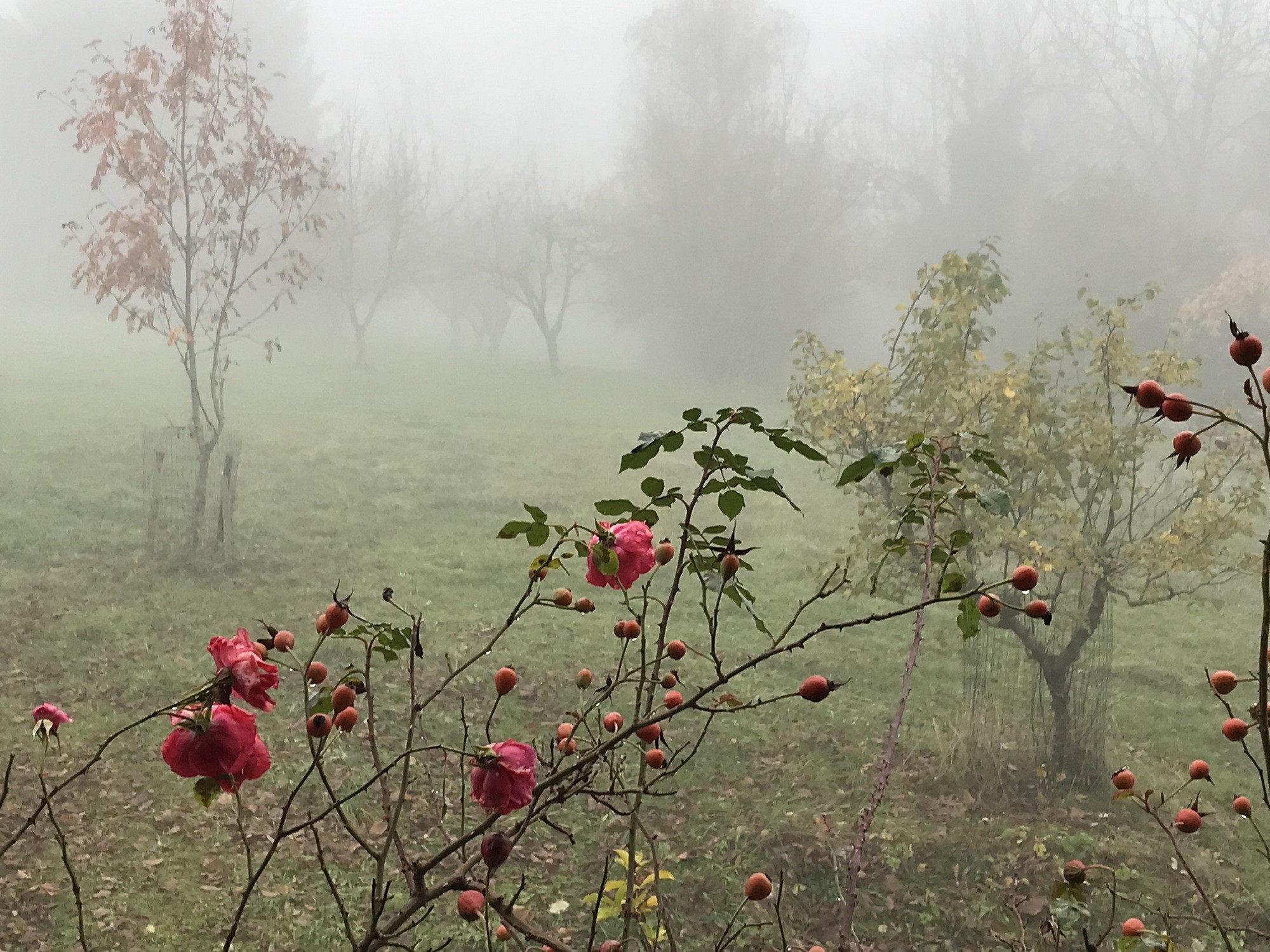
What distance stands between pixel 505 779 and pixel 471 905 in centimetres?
9

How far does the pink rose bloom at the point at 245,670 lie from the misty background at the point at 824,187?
49.6 ft

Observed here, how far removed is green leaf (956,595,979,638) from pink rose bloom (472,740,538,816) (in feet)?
1.45

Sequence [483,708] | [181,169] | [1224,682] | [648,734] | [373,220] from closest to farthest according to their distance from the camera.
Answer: [1224,682] < [648,734] < [483,708] < [181,169] < [373,220]

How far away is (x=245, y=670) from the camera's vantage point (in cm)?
58

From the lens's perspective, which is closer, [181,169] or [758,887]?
[758,887]

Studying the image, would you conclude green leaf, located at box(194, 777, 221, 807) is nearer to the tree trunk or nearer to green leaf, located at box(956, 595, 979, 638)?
green leaf, located at box(956, 595, 979, 638)

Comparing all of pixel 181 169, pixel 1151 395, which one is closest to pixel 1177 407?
pixel 1151 395

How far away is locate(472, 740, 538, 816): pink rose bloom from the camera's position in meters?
0.60

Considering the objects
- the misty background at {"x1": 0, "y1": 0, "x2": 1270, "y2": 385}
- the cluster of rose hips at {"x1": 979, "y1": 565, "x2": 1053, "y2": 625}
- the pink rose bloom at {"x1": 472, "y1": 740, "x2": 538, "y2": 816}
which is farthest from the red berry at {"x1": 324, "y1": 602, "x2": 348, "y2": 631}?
the misty background at {"x1": 0, "y1": 0, "x2": 1270, "y2": 385}

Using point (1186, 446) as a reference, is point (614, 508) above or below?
below

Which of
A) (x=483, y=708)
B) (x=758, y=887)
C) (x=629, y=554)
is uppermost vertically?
(x=629, y=554)

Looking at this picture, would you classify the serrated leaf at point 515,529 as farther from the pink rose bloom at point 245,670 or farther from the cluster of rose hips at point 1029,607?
the cluster of rose hips at point 1029,607

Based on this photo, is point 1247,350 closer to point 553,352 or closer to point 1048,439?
point 1048,439

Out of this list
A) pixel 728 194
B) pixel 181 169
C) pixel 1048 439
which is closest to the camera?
pixel 1048 439
